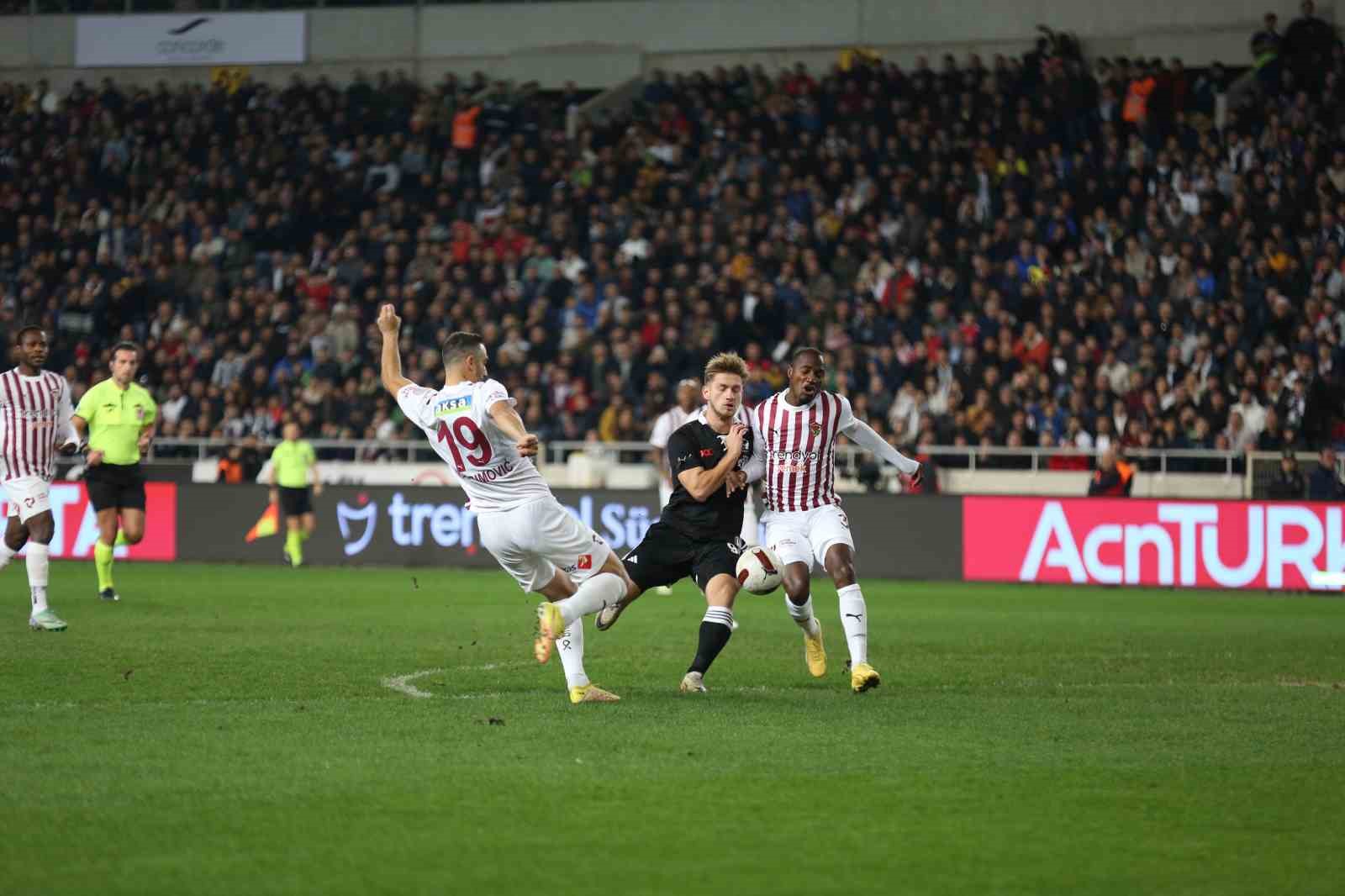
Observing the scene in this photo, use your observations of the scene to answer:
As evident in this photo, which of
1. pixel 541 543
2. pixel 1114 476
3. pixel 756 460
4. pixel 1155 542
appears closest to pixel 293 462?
pixel 1114 476

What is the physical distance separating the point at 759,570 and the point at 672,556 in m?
0.55

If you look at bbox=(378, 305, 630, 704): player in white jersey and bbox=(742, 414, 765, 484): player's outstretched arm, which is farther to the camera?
bbox=(742, 414, 765, 484): player's outstretched arm

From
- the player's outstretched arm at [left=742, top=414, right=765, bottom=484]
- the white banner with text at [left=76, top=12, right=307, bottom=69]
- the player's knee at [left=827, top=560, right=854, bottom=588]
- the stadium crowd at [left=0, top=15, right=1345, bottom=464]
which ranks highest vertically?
the white banner with text at [left=76, top=12, right=307, bottom=69]

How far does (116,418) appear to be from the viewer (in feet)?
56.3

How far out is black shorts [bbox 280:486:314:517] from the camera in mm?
25062

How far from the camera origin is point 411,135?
110 ft

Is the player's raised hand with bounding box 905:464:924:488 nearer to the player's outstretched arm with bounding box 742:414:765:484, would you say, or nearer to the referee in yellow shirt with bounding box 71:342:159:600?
the player's outstretched arm with bounding box 742:414:765:484

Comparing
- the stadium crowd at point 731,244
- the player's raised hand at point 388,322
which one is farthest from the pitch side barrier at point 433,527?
the player's raised hand at point 388,322

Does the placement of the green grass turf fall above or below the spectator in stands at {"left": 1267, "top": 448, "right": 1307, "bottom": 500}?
below

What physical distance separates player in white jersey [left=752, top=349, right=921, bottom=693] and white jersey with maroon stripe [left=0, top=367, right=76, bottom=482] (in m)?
6.39

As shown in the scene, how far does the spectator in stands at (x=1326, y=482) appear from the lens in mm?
21547

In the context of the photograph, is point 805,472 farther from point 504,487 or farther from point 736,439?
point 504,487

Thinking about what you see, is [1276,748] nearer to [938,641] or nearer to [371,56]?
[938,641]

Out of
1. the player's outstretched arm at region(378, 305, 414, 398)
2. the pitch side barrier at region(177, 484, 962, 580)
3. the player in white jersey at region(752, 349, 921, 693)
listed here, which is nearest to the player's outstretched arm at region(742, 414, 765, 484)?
the player in white jersey at region(752, 349, 921, 693)
